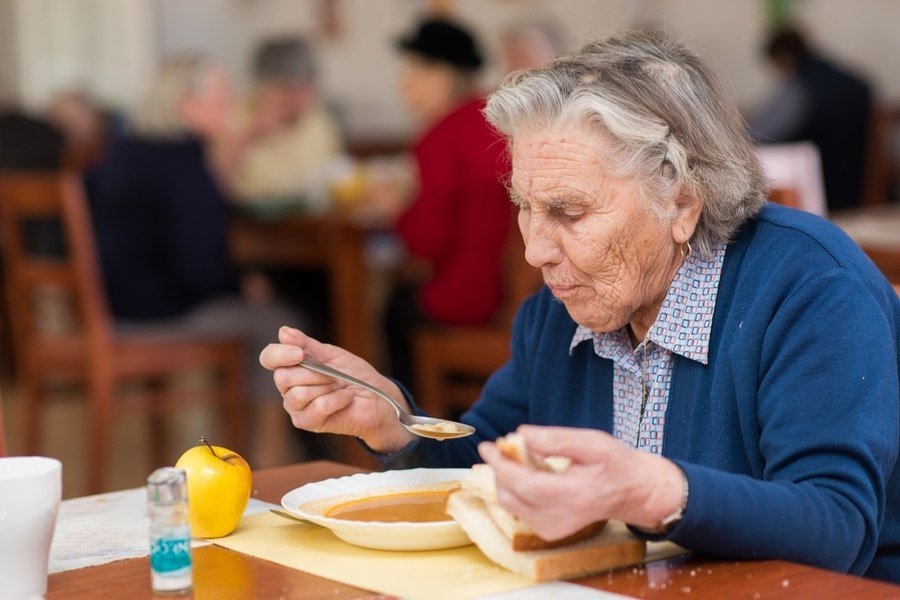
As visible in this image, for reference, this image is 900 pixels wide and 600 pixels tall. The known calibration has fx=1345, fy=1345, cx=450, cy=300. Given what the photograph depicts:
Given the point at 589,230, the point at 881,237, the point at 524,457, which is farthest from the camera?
the point at 881,237

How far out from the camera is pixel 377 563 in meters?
1.21

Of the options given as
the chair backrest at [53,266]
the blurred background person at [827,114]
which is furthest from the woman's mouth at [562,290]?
the blurred background person at [827,114]

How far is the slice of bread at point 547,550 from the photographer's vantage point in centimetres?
113

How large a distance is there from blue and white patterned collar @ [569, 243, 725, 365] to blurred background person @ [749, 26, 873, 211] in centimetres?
467

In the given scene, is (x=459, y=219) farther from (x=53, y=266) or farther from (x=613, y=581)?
(x=613, y=581)

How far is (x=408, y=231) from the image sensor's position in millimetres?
4035

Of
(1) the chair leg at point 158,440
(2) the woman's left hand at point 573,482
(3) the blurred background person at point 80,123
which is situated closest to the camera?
(2) the woman's left hand at point 573,482

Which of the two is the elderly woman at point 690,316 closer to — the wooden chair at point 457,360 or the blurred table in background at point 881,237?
the blurred table in background at point 881,237

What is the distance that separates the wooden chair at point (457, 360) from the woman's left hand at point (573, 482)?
8.46 feet

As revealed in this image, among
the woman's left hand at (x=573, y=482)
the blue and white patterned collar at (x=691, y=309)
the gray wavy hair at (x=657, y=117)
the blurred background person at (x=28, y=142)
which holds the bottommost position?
the woman's left hand at (x=573, y=482)

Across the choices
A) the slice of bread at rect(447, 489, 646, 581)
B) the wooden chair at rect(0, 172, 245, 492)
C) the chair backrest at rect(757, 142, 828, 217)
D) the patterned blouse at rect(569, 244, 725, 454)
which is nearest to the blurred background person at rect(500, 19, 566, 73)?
the wooden chair at rect(0, 172, 245, 492)

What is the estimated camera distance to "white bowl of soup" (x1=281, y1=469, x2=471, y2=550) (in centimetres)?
121

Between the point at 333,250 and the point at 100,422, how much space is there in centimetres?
90

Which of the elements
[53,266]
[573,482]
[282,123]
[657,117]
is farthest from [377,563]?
[282,123]
